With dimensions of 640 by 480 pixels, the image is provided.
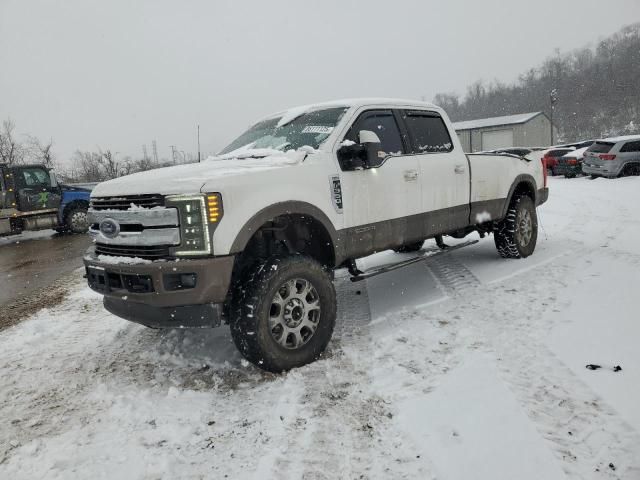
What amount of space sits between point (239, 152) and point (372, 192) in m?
1.36

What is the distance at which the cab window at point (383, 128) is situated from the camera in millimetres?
4203

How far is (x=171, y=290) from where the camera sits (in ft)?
9.83

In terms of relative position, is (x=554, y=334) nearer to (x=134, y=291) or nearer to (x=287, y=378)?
(x=287, y=378)

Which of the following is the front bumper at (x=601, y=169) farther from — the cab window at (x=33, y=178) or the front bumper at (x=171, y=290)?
the cab window at (x=33, y=178)

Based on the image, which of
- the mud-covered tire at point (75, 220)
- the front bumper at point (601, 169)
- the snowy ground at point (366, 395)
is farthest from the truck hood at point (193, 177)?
the front bumper at point (601, 169)

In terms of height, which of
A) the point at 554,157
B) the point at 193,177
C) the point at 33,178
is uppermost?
the point at 33,178

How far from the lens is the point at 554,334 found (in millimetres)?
3621

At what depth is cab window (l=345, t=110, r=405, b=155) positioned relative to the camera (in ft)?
13.8

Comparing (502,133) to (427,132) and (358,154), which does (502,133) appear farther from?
(358,154)

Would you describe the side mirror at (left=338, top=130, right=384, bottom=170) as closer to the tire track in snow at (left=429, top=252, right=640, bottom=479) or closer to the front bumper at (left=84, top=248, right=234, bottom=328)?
the front bumper at (left=84, top=248, right=234, bottom=328)

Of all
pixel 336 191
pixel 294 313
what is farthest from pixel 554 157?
pixel 294 313

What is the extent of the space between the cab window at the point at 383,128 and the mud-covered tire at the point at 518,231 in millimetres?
2451

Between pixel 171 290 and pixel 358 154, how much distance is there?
188 cm

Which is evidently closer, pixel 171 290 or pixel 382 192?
pixel 171 290
